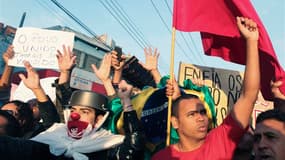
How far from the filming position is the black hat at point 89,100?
2.70 m

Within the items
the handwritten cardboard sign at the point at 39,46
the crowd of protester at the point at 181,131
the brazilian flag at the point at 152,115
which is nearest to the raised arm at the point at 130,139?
the crowd of protester at the point at 181,131

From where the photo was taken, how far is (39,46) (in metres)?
5.06

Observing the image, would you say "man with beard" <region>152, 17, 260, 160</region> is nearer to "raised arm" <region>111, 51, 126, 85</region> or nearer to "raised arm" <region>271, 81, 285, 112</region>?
"raised arm" <region>271, 81, 285, 112</region>

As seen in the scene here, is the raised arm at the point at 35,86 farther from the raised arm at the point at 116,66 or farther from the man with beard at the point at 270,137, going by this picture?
the man with beard at the point at 270,137

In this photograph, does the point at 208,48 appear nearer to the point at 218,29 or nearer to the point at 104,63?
the point at 218,29

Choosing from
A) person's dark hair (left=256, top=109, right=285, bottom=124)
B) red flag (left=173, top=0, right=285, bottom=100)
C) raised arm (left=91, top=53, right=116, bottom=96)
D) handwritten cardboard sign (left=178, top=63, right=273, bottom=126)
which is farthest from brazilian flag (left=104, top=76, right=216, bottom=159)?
handwritten cardboard sign (left=178, top=63, right=273, bottom=126)

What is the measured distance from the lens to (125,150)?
2582 millimetres

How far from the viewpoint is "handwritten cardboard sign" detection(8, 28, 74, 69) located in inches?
193

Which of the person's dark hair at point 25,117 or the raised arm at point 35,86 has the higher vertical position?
the raised arm at point 35,86

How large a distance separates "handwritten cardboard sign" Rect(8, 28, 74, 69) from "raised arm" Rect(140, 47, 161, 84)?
1164 millimetres

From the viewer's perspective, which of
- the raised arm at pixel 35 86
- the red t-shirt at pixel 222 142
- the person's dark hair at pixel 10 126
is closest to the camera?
the red t-shirt at pixel 222 142

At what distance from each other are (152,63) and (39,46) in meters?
1.78

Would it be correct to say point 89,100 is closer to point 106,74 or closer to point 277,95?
point 106,74

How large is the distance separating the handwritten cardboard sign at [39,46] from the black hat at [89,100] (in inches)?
85.9
